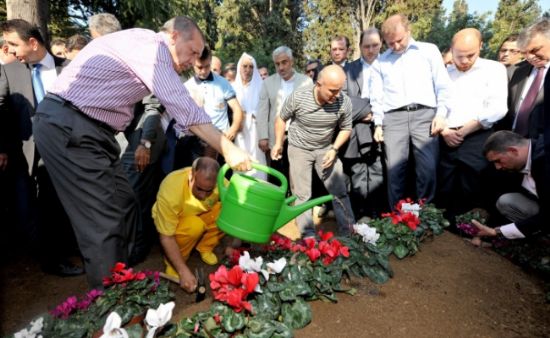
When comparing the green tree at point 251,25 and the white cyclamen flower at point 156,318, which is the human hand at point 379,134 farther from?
the green tree at point 251,25

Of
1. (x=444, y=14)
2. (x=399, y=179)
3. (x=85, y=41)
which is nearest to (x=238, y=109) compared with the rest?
(x=85, y=41)

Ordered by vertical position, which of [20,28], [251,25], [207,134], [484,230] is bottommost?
[484,230]

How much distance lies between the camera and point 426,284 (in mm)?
2359

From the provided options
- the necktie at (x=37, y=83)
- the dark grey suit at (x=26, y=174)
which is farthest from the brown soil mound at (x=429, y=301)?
the necktie at (x=37, y=83)

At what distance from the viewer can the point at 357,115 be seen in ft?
13.1

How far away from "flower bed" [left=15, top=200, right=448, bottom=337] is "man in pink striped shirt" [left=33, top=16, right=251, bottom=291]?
324 millimetres

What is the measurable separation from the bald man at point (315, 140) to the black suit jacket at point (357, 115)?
1.47ft

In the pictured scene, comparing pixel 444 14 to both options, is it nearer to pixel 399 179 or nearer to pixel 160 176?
pixel 399 179

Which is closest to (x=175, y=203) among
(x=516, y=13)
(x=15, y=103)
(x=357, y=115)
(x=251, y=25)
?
(x=15, y=103)

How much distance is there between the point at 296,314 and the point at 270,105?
3.10 metres

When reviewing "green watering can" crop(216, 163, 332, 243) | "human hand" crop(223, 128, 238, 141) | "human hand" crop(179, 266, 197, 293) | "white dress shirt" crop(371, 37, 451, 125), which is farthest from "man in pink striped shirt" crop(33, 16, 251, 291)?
"white dress shirt" crop(371, 37, 451, 125)

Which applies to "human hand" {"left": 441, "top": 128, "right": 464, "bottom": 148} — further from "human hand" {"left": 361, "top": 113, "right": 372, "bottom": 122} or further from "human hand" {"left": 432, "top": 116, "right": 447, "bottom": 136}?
"human hand" {"left": 361, "top": 113, "right": 372, "bottom": 122}

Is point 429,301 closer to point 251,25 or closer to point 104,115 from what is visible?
point 104,115

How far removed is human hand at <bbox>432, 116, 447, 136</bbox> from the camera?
3518 millimetres
